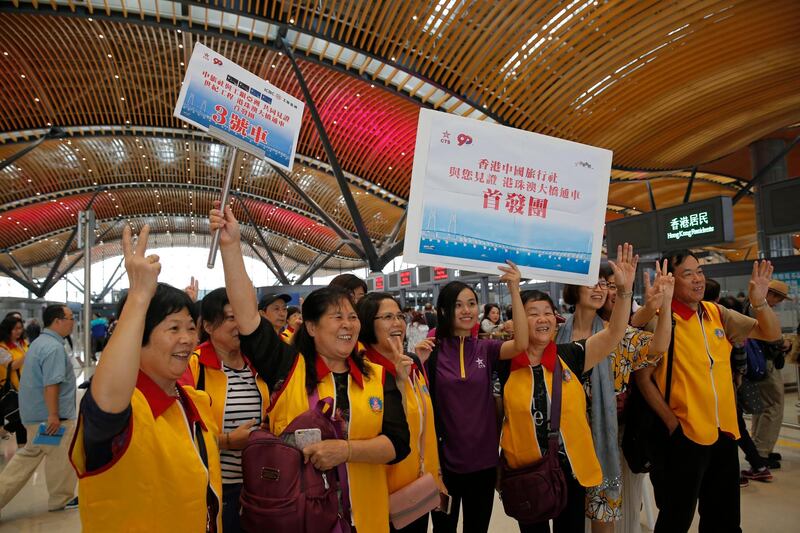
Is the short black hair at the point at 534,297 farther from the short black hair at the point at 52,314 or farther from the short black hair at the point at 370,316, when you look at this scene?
the short black hair at the point at 52,314

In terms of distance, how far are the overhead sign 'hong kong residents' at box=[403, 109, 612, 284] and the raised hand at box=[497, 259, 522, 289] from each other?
45mm

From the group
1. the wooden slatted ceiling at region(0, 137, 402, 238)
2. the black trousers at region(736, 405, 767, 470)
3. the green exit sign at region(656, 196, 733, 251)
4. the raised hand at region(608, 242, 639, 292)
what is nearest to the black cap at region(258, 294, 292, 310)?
the raised hand at region(608, 242, 639, 292)

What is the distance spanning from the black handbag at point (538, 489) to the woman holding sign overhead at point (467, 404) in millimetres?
160

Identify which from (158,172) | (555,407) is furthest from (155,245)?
(555,407)

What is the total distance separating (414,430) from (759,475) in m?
4.22

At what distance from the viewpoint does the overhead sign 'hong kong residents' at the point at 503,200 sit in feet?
8.86

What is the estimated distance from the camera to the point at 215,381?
97.7 inches

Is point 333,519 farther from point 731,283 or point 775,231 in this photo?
point 731,283

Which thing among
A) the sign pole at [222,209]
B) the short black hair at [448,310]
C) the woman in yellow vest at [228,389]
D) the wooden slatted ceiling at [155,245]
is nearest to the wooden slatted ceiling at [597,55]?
the short black hair at [448,310]

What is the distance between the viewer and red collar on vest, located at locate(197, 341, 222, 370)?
249 centimetres

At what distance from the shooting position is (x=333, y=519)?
6.07 ft

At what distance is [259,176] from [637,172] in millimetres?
18440

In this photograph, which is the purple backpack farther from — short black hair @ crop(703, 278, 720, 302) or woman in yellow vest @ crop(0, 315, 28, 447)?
woman in yellow vest @ crop(0, 315, 28, 447)

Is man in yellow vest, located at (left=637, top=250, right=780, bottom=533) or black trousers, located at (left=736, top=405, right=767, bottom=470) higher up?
man in yellow vest, located at (left=637, top=250, right=780, bottom=533)
